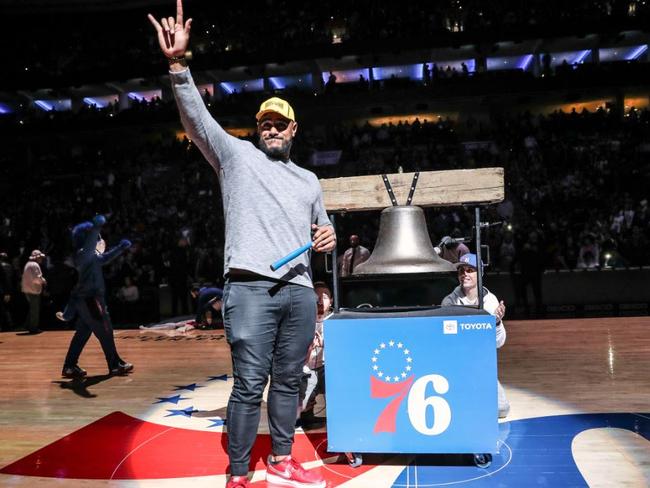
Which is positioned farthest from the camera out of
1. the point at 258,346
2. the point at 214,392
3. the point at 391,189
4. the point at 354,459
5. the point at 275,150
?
the point at 214,392

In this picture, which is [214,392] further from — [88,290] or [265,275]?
[265,275]

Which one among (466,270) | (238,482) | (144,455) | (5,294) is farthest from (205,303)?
(238,482)

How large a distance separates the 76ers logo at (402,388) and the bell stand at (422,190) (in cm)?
51

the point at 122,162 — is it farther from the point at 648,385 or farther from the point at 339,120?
the point at 648,385

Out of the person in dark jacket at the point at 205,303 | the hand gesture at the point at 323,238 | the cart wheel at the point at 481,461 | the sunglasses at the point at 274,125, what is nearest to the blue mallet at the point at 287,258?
the hand gesture at the point at 323,238

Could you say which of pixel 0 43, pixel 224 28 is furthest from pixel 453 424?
pixel 0 43

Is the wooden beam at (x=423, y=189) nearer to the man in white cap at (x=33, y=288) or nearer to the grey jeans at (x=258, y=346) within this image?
the grey jeans at (x=258, y=346)

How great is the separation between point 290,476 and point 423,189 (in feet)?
5.23

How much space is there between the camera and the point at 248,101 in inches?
790

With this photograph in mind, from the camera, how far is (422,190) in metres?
2.83

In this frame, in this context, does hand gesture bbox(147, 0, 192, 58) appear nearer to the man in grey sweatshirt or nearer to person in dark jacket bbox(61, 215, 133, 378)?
the man in grey sweatshirt

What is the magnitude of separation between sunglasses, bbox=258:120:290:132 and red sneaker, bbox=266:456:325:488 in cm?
154

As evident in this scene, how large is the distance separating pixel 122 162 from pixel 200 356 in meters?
16.1

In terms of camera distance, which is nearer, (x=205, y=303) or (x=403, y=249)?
(x=403, y=249)
